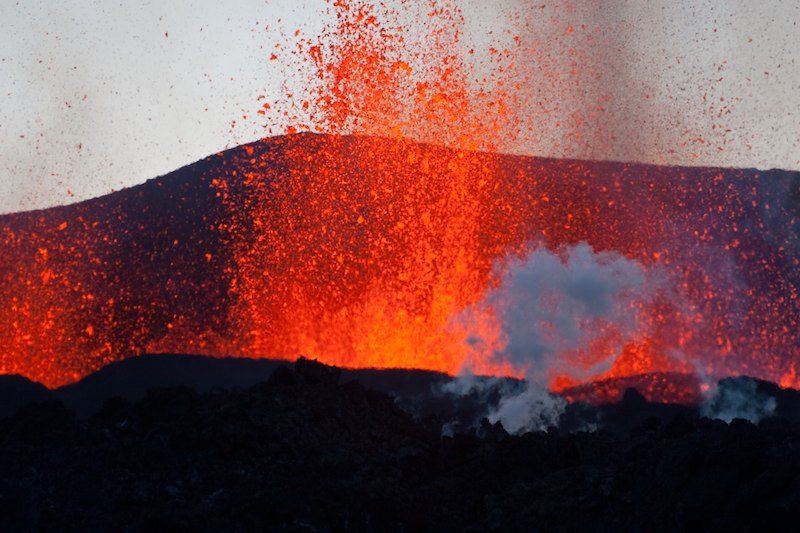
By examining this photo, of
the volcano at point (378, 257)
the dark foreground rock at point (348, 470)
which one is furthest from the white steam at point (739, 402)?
the dark foreground rock at point (348, 470)

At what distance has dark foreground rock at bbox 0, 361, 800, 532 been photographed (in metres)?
10.2

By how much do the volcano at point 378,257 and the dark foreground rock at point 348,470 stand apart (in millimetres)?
5463

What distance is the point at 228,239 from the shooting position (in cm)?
2703

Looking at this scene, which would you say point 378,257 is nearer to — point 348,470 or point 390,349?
point 390,349

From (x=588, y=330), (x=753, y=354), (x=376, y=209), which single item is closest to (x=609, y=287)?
(x=588, y=330)

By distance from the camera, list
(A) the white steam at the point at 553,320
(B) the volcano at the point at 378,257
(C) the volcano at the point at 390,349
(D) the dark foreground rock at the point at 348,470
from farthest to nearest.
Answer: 1. (B) the volcano at the point at 378,257
2. (A) the white steam at the point at 553,320
3. (C) the volcano at the point at 390,349
4. (D) the dark foreground rock at the point at 348,470

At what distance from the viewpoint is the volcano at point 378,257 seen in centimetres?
2216

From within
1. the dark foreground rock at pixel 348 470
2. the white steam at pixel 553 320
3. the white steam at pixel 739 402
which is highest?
the white steam at pixel 553 320

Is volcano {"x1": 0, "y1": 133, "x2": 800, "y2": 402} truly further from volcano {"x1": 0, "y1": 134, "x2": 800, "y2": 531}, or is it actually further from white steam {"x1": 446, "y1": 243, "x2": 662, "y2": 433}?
white steam {"x1": 446, "y1": 243, "x2": 662, "y2": 433}

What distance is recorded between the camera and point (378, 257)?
25.7 meters

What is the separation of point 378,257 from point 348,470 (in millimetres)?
13406

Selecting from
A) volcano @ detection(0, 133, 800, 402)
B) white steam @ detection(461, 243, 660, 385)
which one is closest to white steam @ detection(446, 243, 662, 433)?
white steam @ detection(461, 243, 660, 385)

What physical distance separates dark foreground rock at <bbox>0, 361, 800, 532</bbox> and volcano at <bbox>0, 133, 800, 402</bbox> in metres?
5.46

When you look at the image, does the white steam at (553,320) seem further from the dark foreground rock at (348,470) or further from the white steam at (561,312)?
the dark foreground rock at (348,470)
